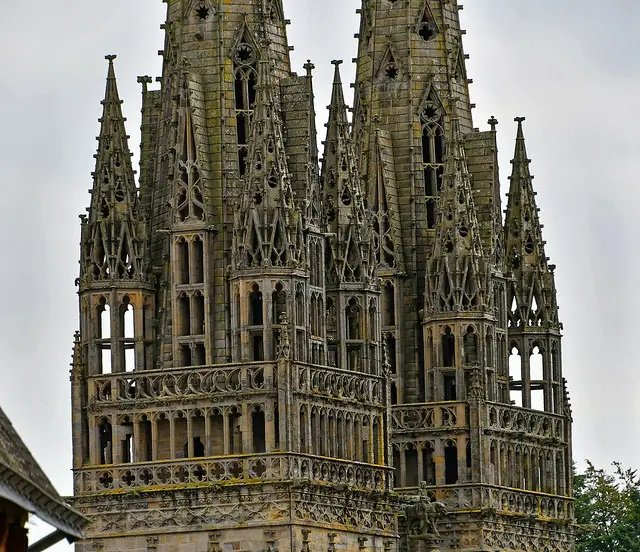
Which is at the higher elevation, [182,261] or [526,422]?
[182,261]

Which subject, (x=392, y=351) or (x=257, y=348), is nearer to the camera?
(x=257, y=348)

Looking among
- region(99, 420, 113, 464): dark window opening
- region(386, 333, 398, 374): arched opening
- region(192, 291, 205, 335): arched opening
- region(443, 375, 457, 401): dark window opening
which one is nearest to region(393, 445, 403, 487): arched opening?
region(443, 375, 457, 401): dark window opening

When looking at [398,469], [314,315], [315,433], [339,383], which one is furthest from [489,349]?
[315,433]

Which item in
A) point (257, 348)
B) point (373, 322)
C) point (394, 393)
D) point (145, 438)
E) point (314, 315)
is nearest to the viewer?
point (145, 438)

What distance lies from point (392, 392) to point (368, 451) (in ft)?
21.8

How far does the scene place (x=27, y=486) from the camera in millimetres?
31500

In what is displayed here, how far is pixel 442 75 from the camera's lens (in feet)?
296

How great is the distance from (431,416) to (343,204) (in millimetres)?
7278

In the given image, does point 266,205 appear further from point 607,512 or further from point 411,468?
point 607,512

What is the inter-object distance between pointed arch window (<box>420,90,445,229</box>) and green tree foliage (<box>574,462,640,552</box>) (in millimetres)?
24300

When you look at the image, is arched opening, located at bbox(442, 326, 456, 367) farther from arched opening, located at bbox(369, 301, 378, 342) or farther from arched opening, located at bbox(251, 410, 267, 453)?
arched opening, located at bbox(251, 410, 267, 453)

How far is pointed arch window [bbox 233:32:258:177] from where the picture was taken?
263ft

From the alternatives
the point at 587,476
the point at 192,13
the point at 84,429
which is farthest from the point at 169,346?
the point at 587,476

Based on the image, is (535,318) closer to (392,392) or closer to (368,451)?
(392,392)
